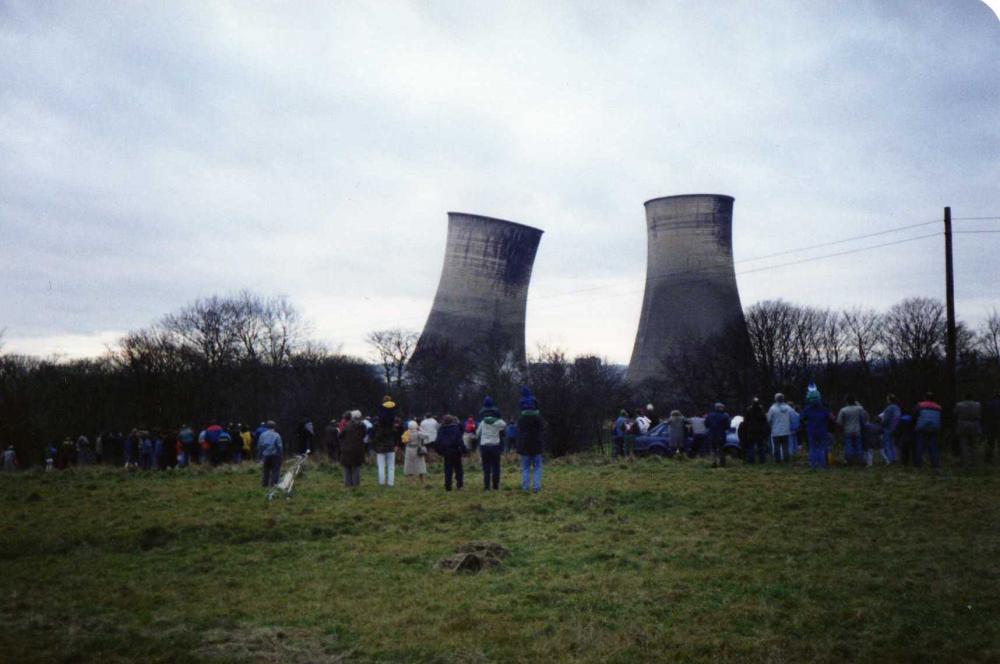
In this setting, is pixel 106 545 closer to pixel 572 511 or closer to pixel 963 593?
pixel 572 511

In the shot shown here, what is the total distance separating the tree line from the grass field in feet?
39.4

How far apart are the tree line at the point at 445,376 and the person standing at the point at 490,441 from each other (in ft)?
31.4

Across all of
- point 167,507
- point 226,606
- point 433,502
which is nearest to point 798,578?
point 226,606

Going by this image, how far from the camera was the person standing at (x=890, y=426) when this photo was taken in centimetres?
1292

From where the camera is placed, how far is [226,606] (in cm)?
506

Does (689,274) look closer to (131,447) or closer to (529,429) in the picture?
(131,447)

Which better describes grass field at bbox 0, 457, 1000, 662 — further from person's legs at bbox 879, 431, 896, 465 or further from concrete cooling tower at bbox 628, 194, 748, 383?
concrete cooling tower at bbox 628, 194, 748, 383

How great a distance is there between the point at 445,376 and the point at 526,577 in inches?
1250

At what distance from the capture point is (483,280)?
27.8 metres

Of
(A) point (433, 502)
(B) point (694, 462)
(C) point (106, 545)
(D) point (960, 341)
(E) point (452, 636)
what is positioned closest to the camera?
(E) point (452, 636)

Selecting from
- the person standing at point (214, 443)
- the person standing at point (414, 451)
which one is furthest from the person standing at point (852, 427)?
the person standing at point (214, 443)

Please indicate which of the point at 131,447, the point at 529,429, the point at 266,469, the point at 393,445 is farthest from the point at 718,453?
the point at 131,447

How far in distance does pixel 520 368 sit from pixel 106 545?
25.2 m

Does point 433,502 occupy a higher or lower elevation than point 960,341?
lower
